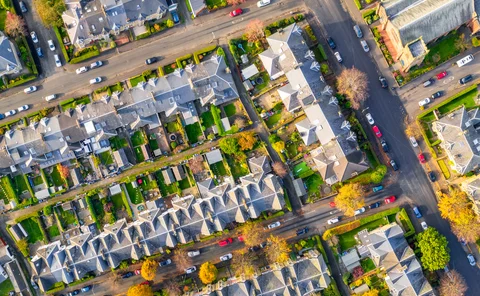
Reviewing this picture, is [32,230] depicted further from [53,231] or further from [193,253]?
[193,253]

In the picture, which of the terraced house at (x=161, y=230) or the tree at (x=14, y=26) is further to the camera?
the tree at (x=14, y=26)

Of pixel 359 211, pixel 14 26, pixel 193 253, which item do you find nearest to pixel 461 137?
pixel 359 211

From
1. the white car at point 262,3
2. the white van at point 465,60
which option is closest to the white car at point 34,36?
the white car at point 262,3

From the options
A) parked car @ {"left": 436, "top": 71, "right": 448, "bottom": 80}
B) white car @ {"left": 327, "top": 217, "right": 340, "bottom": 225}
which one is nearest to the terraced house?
white car @ {"left": 327, "top": 217, "right": 340, "bottom": 225}

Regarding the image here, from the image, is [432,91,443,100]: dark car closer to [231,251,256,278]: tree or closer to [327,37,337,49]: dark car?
[327,37,337,49]: dark car

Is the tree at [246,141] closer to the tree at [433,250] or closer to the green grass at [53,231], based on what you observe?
the tree at [433,250]

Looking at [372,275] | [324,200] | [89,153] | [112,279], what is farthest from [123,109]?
[372,275]
